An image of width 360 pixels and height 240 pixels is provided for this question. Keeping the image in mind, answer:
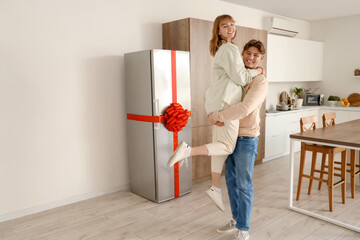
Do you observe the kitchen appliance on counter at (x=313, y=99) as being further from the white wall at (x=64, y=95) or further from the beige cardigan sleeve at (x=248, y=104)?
the beige cardigan sleeve at (x=248, y=104)

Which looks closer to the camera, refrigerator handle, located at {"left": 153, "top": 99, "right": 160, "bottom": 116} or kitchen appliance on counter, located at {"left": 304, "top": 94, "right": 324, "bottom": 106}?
refrigerator handle, located at {"left": 153, "top": 99, "right": 160, "bottom": 116}

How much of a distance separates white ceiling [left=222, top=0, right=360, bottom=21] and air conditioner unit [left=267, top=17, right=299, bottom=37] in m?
0.15

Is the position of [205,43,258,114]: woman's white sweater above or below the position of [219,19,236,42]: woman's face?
below

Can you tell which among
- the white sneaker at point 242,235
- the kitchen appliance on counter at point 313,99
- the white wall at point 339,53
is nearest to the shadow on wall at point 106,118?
the white sneaker at point 242,235

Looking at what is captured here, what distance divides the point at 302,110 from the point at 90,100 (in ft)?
12.8

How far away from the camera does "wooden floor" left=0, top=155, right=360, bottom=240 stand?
2.57 metres

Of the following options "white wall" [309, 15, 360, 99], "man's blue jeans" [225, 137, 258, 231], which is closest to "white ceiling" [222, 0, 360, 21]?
"white wall" [309, 15, 360, 99]

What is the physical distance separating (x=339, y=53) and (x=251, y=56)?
4651 mm

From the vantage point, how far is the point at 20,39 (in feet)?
9.29

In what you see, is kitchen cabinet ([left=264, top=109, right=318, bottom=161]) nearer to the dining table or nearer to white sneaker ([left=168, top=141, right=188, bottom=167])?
the dining table

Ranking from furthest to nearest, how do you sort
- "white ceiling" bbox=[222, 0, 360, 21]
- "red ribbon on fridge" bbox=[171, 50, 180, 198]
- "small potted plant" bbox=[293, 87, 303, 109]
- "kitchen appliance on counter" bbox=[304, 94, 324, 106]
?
"kitchen appliance on counter" bbox=[304, 94, 324, 106], "small potted plant" bbox=[293, 87, 303, 109], "white ceiling" bbox=[222, 0, 360, 21], "red ribbon on fridge" bbox=[171, 50, 180, 198]

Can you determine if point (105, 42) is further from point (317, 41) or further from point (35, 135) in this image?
point (317, 41)

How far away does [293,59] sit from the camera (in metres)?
5.50

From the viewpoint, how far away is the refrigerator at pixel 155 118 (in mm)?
3125
